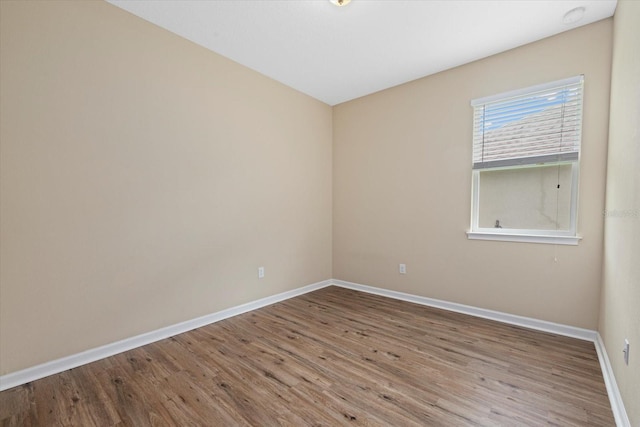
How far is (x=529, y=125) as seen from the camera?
2.67 metres

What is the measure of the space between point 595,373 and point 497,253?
1145 millimetres

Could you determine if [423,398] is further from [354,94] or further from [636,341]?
[354,94]

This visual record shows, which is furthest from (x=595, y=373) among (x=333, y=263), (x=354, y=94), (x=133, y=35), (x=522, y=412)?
(x=133, y=35)

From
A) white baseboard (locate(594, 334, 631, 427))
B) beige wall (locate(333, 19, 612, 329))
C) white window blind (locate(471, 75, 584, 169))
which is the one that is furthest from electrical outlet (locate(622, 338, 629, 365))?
white window blind (locate(471, 75, 584, 169))

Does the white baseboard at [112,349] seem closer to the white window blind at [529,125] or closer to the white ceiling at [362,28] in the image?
the white ceiling at [362,28]

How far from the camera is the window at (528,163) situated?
246 centimetres

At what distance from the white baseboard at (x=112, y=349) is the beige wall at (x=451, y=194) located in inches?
70.1

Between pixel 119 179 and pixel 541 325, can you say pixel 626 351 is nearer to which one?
pixel 541 325

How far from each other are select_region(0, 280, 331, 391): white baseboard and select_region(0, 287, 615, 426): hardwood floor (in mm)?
58

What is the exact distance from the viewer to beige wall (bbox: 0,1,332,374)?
5.95 ft

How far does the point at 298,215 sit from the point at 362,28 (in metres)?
2.21

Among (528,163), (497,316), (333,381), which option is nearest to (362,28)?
(528,163)

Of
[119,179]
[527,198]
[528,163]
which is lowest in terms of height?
[527,198]

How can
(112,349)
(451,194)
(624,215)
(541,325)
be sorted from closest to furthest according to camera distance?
(624,215), (112,349), (541,325), (451,194)
